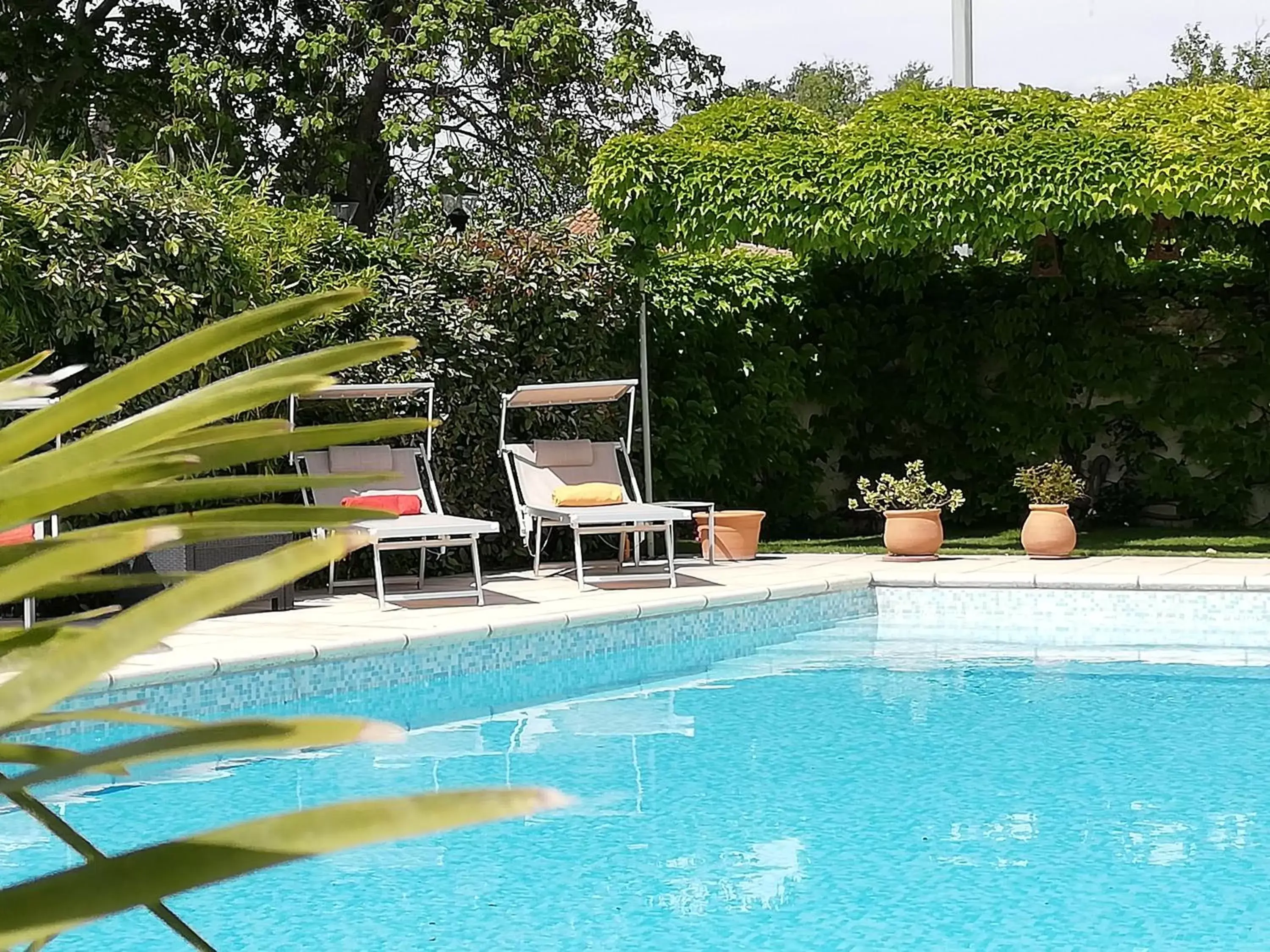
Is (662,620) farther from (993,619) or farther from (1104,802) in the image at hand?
(1104,802)

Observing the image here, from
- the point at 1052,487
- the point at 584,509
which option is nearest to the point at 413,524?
the point at 584,509

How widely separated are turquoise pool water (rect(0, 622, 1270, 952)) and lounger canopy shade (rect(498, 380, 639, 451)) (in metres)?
2.89

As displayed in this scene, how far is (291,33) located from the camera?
18328mm

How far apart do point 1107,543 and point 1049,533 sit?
4.86 feet

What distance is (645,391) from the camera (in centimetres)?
1102

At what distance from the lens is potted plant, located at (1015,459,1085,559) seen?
10.4 meters

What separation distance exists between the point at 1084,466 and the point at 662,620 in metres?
5.98

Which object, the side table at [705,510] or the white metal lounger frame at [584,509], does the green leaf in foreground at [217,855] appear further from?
the side table at [705,510]

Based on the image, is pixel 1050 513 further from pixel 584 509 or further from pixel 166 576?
pixel 166 576

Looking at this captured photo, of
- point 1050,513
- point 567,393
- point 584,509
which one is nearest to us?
point 584,509

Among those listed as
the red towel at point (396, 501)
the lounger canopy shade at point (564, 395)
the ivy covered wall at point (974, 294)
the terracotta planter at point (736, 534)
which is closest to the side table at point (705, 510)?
the terracotta planter at point (736, 534)

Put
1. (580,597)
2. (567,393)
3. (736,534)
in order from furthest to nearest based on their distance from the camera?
(736,534) → (567,393) → (580,597)

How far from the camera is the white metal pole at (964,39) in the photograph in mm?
13461

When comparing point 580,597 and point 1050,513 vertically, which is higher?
point 1050,513
